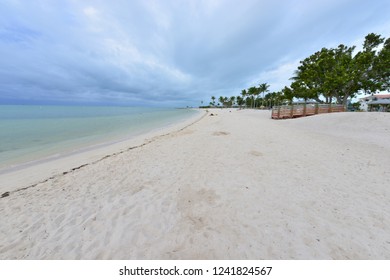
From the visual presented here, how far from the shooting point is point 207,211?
11.3 feet

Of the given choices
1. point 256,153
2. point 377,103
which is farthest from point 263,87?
point 256,153

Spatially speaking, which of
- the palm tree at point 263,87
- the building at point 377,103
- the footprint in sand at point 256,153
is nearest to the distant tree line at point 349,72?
the building at point 377,103

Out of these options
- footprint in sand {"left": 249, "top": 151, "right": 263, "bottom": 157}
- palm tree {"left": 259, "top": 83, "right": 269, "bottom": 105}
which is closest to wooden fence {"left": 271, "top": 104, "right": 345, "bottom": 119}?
footprint in sand {"left": 249, "top": 151, "right": 263, "bottom": 157}

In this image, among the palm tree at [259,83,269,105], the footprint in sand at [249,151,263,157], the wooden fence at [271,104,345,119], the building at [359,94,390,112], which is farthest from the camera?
the palm tree at [259,83,269,105]

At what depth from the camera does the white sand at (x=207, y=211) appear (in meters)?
2.58

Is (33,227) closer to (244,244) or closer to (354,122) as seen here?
(244,244)

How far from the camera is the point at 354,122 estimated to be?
13648 mm

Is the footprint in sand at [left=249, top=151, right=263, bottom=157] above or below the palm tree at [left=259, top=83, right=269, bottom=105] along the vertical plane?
below

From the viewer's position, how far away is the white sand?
258 cm

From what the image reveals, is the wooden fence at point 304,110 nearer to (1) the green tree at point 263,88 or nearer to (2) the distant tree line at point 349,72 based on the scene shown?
(2) the distant tree line at point 349,72

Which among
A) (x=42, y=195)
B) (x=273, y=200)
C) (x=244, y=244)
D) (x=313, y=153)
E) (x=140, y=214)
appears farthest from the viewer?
(x=313, y=153)

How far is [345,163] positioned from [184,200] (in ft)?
21.0

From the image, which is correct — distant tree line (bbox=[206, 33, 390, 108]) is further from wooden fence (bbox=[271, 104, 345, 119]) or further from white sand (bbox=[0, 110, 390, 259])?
white sand (bbox=[0, 110, 390, 259])
